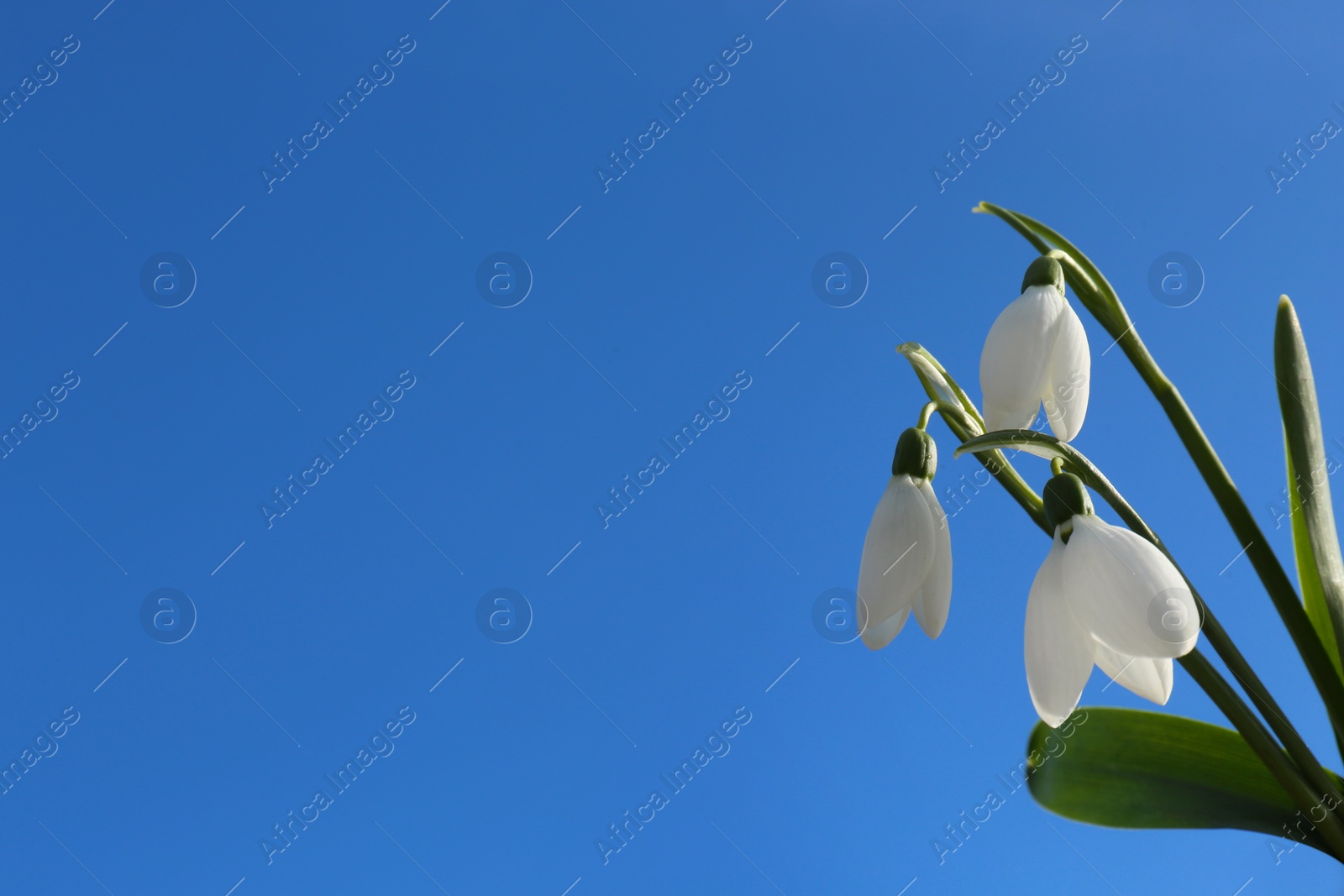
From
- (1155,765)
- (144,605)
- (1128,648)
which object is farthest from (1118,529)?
(144,605)

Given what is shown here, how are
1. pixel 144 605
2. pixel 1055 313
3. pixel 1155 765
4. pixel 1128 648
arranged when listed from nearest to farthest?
1. pixel 1128 648
2. pixel 1055 313
3. pixel 1155 765
4. pixel 144 605

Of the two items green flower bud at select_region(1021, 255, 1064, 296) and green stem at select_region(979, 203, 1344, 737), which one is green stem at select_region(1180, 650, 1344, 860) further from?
green flower bud at select_region(1021, 255, 1064, 296)

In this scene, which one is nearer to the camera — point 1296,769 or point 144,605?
point 1296,769

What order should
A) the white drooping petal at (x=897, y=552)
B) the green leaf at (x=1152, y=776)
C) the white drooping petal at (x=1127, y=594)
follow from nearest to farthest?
the white drooping petal at (x=1127, y=594) → the white drooping petal at (x=897, y=552) → the green leaf at (x=1152, y=776)

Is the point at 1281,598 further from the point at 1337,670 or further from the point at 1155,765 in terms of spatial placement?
the point at 1155,765

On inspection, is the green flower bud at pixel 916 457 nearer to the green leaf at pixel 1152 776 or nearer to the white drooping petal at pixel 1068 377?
the white drooping petal at pixel 1068 377

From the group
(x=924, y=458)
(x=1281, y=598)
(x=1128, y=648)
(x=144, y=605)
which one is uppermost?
(x=144, y=605)

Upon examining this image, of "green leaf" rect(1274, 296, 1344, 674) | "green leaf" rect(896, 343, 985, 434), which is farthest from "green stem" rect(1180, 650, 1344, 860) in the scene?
"green leaf" rect(896, 343, 985, 434)

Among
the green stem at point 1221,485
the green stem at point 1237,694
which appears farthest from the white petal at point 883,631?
the green stem at point 1221,485
